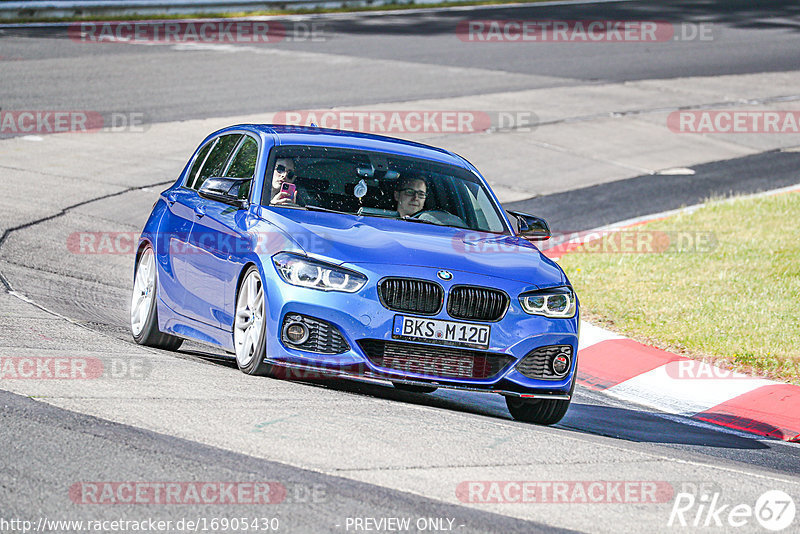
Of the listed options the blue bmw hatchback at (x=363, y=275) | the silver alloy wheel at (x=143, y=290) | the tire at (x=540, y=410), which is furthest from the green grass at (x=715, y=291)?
the silver alloy wheel at (x=143, y=290)

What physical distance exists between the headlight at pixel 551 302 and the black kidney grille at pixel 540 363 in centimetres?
20

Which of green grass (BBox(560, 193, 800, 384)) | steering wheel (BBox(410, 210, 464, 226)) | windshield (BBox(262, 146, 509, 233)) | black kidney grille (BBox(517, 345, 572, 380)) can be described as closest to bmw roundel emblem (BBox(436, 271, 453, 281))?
black kidney grille (BBox(517, 345, 572, 380))

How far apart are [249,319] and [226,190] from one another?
999mm

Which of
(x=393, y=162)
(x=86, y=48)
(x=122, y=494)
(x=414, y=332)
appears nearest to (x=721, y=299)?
(x=393, y=162)

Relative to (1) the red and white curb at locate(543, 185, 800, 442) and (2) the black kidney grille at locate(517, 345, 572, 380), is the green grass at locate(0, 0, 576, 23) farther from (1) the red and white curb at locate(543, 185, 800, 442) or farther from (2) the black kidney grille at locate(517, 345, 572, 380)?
(2) the black kidney grille at locate(517, 345, 572, 380)

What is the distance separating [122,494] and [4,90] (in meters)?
17.3

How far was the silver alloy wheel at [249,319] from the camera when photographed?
723 cm

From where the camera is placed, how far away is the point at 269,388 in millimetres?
6871

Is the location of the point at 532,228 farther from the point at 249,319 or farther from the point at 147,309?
the point at 147,309

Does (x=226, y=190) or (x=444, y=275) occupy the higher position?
(x=226, y=190)

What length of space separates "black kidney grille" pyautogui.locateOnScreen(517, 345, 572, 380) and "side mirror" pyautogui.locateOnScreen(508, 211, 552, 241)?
122cm

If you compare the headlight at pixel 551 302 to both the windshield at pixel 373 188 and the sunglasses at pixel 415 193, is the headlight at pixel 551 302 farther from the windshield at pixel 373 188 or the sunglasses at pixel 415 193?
the sunglasses at pixel 415 193

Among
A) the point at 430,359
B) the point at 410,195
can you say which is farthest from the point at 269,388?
the point at 410,195

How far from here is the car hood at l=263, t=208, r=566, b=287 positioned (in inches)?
282
